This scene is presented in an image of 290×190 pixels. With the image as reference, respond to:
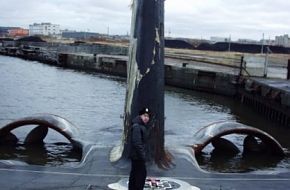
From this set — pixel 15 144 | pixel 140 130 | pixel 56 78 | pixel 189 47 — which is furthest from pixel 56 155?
pixel 189 47

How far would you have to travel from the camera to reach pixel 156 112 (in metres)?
14.6

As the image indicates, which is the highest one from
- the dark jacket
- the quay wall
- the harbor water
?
the dark jacket

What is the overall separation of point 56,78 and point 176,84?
14.8m

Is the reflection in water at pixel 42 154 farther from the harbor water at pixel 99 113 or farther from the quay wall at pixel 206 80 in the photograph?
the quay wall at pixel 206 80

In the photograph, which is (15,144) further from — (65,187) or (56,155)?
(65,187)

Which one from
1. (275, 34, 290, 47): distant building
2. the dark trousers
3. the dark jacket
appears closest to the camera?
the dark jacket

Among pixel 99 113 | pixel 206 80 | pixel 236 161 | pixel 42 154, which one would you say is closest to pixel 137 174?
pixel 42 154

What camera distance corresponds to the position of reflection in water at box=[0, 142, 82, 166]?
62.8 feet

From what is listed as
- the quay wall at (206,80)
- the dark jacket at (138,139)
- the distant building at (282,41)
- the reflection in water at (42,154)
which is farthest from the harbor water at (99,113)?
the distant building at (282,41)

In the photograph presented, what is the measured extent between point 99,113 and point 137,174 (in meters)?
22.9

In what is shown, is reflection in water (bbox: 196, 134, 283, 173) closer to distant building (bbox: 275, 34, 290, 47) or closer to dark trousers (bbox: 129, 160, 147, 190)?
dark trousers (bbox: 129, 160, 147, 190)

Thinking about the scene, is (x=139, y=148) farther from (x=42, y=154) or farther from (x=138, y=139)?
(x=42, y=154)

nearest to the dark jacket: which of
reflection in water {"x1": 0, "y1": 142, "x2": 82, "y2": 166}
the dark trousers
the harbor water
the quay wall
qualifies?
the dark trousers

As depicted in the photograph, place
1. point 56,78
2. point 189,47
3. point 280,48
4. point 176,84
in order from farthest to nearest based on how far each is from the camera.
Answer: point 189,47 < point 280,48 < point 56,78 < point 176,84
